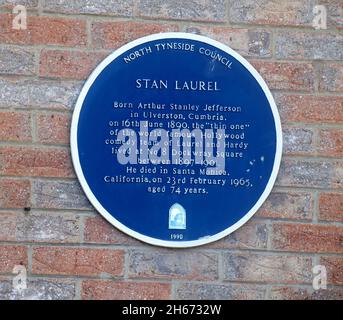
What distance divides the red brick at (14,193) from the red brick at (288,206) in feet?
3.36

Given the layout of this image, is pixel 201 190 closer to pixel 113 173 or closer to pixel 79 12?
pixel 113 173

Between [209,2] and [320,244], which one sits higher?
[209,2]

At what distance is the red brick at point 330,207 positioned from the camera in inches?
129

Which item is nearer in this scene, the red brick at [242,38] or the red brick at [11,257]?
the red brick at [11,257]

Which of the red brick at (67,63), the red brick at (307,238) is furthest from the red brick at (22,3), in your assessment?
the red brick at (307,238)

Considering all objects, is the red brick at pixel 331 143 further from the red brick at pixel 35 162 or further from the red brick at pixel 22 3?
the red brick at pixel 22 3

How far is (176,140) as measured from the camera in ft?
10.6

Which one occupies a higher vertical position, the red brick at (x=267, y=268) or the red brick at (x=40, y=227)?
the red brick at (x=40, y=227)

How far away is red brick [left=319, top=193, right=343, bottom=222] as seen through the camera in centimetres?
329

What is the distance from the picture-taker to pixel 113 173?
10.5ft

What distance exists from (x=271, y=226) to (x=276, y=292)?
0.29m

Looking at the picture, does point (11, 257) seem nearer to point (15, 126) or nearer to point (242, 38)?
point (15, 126)

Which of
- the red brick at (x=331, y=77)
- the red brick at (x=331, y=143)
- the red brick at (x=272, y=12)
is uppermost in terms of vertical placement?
the red brick at (x=272, y=12)
